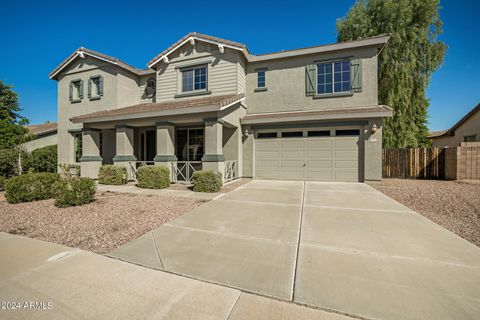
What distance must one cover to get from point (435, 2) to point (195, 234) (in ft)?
72.7

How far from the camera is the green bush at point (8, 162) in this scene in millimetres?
11281

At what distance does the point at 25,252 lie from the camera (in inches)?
126

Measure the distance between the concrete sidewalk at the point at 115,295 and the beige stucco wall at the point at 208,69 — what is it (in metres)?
9.70

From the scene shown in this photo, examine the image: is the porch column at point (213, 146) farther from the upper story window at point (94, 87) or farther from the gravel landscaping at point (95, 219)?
the upper story window at point (94, 87)

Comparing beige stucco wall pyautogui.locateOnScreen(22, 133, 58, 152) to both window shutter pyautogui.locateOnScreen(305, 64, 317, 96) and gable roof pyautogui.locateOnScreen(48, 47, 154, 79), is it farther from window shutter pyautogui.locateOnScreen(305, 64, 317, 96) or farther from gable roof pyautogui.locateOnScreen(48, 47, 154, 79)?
window shutter pyautogui.locateOnScreen(305, 64, 317, 96)

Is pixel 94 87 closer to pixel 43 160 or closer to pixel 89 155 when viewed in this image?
pixel 89 155

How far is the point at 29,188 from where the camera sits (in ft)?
21.9

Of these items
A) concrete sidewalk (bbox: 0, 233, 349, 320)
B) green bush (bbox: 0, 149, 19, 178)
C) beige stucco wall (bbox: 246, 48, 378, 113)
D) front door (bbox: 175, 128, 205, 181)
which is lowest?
concrete sidewalk (bbox: 0, 233, 349, 320)

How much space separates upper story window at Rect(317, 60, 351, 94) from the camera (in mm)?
10367

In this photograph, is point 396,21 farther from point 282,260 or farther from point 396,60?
point 282,260

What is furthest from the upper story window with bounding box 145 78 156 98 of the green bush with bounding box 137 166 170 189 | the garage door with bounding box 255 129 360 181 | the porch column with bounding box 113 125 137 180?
the garage door with bounding box 255 129 360 181

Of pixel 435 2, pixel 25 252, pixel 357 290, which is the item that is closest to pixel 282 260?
pixel 357 290

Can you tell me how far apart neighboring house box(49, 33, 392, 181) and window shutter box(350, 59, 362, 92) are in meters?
0.05

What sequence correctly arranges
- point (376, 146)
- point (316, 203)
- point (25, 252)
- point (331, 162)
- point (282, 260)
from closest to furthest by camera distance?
point (282, 260), point (25, 252), point (316, 203), point (376, 146), point (331, 162)
